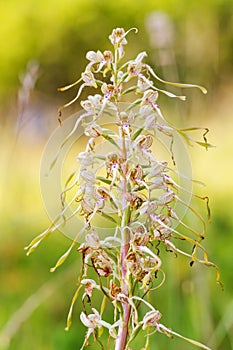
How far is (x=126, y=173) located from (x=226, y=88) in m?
6.53

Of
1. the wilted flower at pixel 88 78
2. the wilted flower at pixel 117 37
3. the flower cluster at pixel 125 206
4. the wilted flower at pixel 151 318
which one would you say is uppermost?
the wilted flower at pixel 117 37

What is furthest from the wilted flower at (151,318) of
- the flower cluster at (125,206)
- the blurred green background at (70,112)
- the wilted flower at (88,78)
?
the blurred green background at (70,112)

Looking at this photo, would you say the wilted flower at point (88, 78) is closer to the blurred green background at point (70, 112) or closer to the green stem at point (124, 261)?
the green stem at point (124, 261)

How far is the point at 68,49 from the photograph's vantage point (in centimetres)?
754

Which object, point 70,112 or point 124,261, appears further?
point 70,112

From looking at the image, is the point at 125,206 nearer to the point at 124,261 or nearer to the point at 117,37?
the point at 124,261

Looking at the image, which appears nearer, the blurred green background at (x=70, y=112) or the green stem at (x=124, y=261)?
the green stem at (x=124, y=261)

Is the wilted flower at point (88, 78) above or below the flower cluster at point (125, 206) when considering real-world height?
above

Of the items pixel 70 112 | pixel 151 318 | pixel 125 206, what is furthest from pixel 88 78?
pixel 70 112

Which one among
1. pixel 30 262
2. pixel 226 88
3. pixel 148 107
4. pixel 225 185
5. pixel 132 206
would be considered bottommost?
pixel 30 262

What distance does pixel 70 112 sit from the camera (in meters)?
4.01

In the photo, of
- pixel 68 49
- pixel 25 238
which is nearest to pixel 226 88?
pixel 68 49

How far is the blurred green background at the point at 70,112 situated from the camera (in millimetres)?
1916

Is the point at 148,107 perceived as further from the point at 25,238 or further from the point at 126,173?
the point at 25,238
